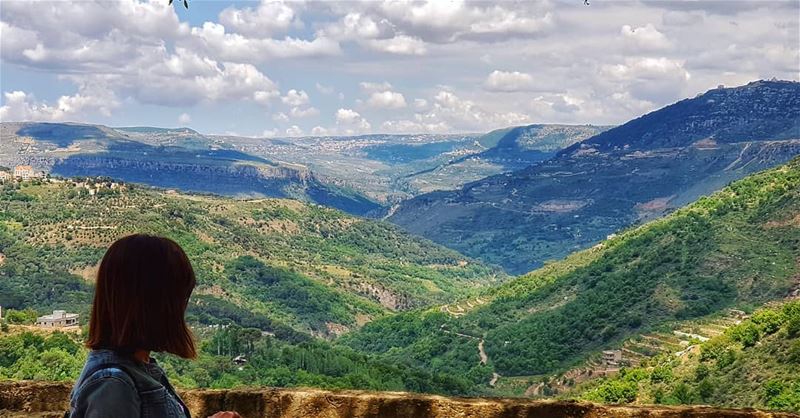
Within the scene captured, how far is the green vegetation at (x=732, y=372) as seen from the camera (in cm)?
3186

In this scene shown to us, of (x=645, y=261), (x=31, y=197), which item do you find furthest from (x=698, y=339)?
(x=31, y=197)

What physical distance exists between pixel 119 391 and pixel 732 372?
3893cm

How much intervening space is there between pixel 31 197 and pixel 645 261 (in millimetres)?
106009

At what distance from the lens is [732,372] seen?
37.1m

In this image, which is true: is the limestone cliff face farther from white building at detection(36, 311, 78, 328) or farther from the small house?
white building at detection(36, 311, 78, 328)

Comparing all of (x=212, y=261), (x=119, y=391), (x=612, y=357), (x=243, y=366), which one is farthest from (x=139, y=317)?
(x=212, y=261)

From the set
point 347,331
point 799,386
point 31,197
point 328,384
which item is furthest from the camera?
point 31,197

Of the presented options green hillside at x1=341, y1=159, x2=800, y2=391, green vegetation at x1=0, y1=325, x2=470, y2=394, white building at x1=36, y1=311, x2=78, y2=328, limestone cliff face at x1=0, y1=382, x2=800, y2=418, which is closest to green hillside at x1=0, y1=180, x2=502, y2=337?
white building at x1=36, y1=311, x2=78, y2=328

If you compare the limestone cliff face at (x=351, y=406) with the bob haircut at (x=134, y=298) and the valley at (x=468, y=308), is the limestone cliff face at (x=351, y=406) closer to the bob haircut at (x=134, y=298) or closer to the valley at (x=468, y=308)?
the valley at (x=468, y=308)

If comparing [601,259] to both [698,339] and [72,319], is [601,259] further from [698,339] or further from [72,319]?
[72,319]

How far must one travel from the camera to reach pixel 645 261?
8888 cm

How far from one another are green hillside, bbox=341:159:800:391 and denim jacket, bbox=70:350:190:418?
6732cm

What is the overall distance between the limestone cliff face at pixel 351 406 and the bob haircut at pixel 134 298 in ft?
18.4

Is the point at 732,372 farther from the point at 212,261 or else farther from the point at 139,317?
the point at 212,261
